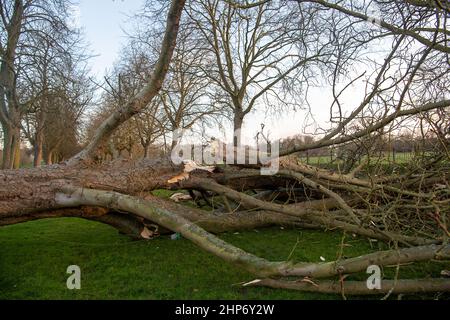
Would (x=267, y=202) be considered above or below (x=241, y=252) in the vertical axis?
above

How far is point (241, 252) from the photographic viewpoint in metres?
3.62

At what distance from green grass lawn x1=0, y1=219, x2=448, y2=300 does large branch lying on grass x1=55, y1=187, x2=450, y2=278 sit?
10.9 inches

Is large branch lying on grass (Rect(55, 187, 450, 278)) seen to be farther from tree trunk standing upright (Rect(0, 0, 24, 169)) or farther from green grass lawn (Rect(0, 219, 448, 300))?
tree trunk standing upright (Rect(0, 0, 24, 169))

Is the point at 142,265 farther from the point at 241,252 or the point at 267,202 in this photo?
the point at 267,202

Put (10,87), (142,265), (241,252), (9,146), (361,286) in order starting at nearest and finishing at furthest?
(361,286) < (241,252) < (142,265) < (10,87) < (9,146)

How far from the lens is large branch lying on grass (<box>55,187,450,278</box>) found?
10.4ft

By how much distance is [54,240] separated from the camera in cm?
650

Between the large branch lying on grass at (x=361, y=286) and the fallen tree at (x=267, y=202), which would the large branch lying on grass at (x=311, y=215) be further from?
the large branch lying on grass at (x=361, y=286)

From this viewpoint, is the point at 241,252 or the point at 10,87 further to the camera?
the point at 10,87

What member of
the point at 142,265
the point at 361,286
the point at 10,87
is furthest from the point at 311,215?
the point at 10,87

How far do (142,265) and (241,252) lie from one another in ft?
5.84

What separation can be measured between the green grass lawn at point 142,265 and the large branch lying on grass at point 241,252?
0.28 m

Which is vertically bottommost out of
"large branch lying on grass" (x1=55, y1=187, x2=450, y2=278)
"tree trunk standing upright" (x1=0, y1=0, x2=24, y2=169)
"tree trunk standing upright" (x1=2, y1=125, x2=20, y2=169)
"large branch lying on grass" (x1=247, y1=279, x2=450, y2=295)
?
"large branch lying on grass" (x1=247, y1=279, x2=450, y2=295)

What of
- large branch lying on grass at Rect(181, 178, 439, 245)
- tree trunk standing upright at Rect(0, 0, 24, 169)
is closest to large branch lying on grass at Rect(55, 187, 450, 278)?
large branch lying on grass at Rect(181, 178, 439, 245)
